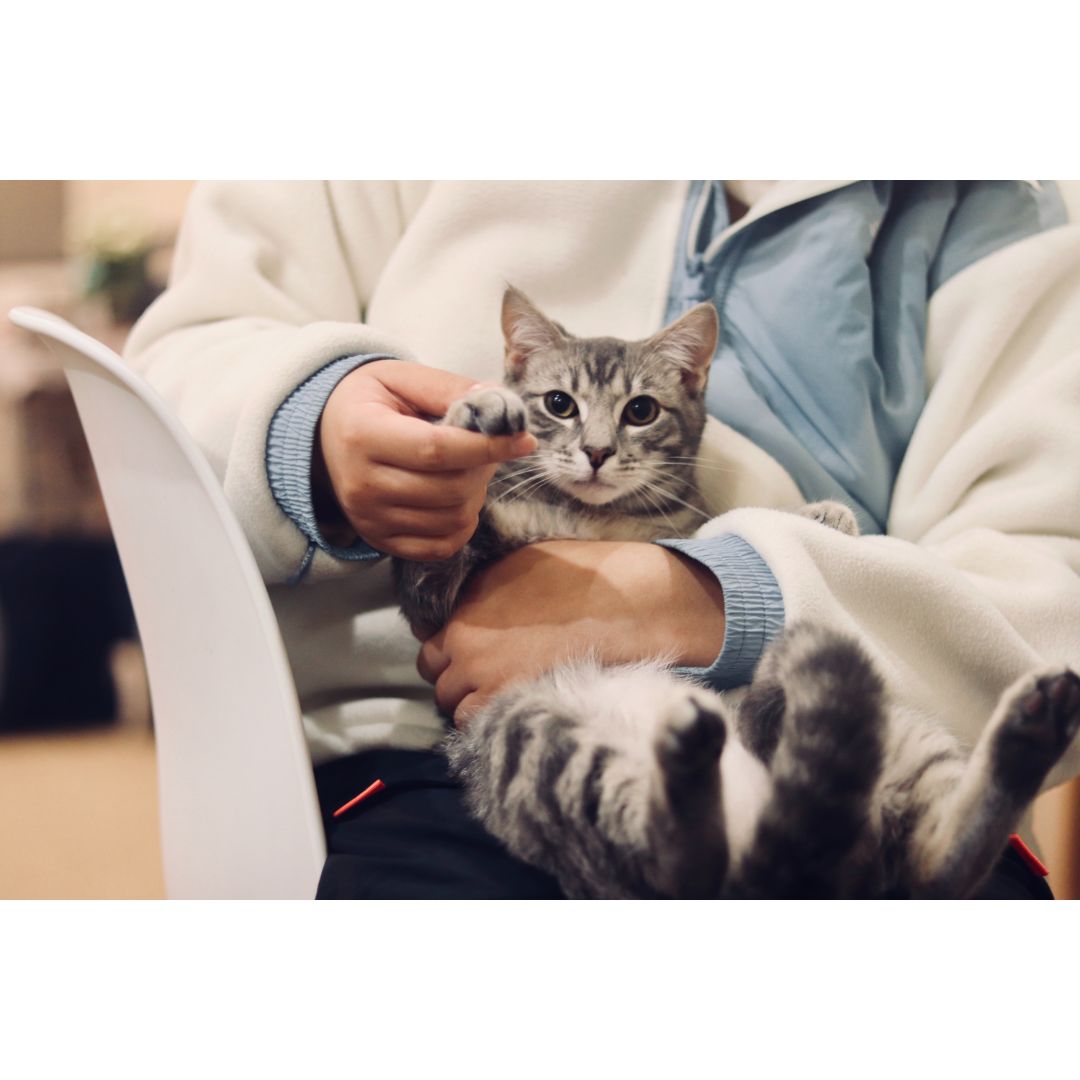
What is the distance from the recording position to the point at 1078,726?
19.1 inches

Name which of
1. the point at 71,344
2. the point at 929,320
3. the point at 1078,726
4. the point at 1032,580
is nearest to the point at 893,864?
the point at 1078,726

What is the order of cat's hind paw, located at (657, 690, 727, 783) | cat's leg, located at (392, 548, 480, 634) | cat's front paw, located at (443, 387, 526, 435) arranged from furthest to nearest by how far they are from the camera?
cat's leg, located at (392, 548, 480, 634)
cat's front paw, located at (443, 387, 526, 435)
cat's hind paw, located at (657, 690, 727, 783)

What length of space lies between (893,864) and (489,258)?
1.89ft

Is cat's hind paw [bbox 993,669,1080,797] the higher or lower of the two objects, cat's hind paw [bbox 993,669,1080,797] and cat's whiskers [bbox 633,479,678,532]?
the lower

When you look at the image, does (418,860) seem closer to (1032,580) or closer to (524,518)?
(524,518)

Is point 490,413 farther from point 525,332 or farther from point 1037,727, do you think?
point 1037,727

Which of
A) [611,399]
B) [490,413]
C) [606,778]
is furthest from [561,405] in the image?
[606,778]

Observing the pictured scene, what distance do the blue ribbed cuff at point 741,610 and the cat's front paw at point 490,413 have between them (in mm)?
168

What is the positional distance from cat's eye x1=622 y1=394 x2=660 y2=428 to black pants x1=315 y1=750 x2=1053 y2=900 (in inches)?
12.4

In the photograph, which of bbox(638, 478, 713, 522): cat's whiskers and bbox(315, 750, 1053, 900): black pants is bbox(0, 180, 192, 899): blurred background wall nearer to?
bbox(315, 750, 1053, 900): black pants

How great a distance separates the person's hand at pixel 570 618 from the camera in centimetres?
62

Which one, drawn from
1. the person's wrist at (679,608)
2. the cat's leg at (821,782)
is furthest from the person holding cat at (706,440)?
the cat's leg at (821,782)

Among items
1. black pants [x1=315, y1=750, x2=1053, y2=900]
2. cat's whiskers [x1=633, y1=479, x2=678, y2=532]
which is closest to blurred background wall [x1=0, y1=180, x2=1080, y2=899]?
black pants [x1=315, y1=750, x2=1053, y2=900]

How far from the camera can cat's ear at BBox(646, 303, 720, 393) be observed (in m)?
0.71
